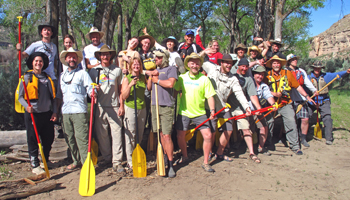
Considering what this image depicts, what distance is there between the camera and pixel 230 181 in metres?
4.66

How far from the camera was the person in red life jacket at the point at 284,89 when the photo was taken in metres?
6.27

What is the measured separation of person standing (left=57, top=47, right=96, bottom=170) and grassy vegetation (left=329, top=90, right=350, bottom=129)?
8.05 m

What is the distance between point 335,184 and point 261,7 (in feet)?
26.1

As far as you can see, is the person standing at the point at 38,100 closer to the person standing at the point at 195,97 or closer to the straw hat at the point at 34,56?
the straw hat at the point at 34,56

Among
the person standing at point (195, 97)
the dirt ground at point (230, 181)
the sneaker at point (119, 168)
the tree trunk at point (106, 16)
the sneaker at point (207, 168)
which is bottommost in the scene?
the dirt ground at point (230, 181)

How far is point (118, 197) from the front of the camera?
157 inches

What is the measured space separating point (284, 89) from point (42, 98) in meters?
5.38

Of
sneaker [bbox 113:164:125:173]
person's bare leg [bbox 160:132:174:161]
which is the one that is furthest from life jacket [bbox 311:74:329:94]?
sneaker [bbox 113:164:125:173]

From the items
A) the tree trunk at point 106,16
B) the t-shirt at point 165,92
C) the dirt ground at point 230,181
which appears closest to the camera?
the dirt ground at point 230,181

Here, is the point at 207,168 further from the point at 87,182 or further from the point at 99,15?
the point at 99,15

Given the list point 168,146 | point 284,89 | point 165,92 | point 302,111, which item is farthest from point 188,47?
point 302,111

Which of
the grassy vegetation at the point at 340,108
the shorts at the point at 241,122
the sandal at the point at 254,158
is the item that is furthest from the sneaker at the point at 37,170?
the grassy vegetation at the point at 340,108

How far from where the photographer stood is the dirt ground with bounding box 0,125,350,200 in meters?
4.15

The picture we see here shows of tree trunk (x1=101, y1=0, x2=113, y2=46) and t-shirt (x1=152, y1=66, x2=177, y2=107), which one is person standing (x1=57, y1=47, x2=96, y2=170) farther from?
tree trunk (x1=101, y1=0, x2=113, y2=46)
